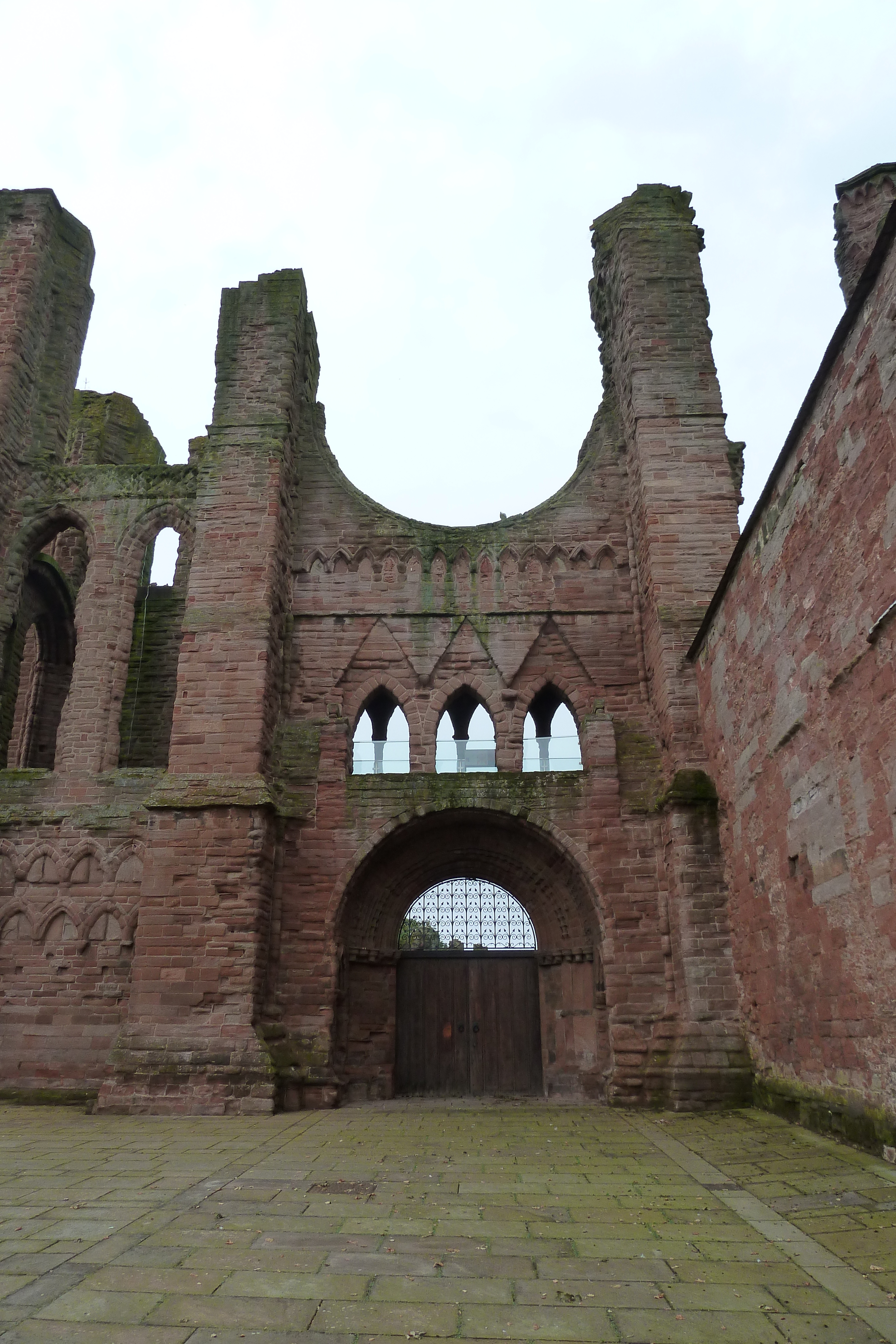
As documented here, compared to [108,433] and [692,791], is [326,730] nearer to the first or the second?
[692,791]

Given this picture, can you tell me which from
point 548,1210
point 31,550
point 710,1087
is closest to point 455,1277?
point 548,1210

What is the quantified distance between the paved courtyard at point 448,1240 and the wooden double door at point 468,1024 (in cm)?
429

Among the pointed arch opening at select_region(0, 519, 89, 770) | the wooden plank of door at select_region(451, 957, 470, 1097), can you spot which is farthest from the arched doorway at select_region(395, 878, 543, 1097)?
the pointed arch opening at select_region(0, 519, 89, 770)

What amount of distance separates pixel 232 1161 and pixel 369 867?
4.96 m

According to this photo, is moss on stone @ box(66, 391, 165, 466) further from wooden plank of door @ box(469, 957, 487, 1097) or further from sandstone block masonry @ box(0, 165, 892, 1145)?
wooden plank of door @ box(469, 957, 487, 1097)

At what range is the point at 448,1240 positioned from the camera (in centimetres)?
439

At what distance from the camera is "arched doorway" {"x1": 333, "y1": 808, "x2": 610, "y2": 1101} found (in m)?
10.8

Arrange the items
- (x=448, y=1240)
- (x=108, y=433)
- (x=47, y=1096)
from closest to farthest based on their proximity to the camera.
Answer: (x=448, y=1240), (x=47, y=1096), (x=108, y=433)

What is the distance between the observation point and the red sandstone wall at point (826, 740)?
18.9 ft

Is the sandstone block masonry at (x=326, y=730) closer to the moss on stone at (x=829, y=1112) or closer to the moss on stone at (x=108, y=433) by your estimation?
the moss on stone at (x=829, y=1112)

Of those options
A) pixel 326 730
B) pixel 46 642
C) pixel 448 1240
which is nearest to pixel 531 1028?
pixel 326 730

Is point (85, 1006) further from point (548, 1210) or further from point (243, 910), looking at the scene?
point (548, 1210)

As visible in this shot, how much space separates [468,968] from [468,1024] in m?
0.74

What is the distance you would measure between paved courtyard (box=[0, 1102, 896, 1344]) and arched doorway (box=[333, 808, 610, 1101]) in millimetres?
3512
